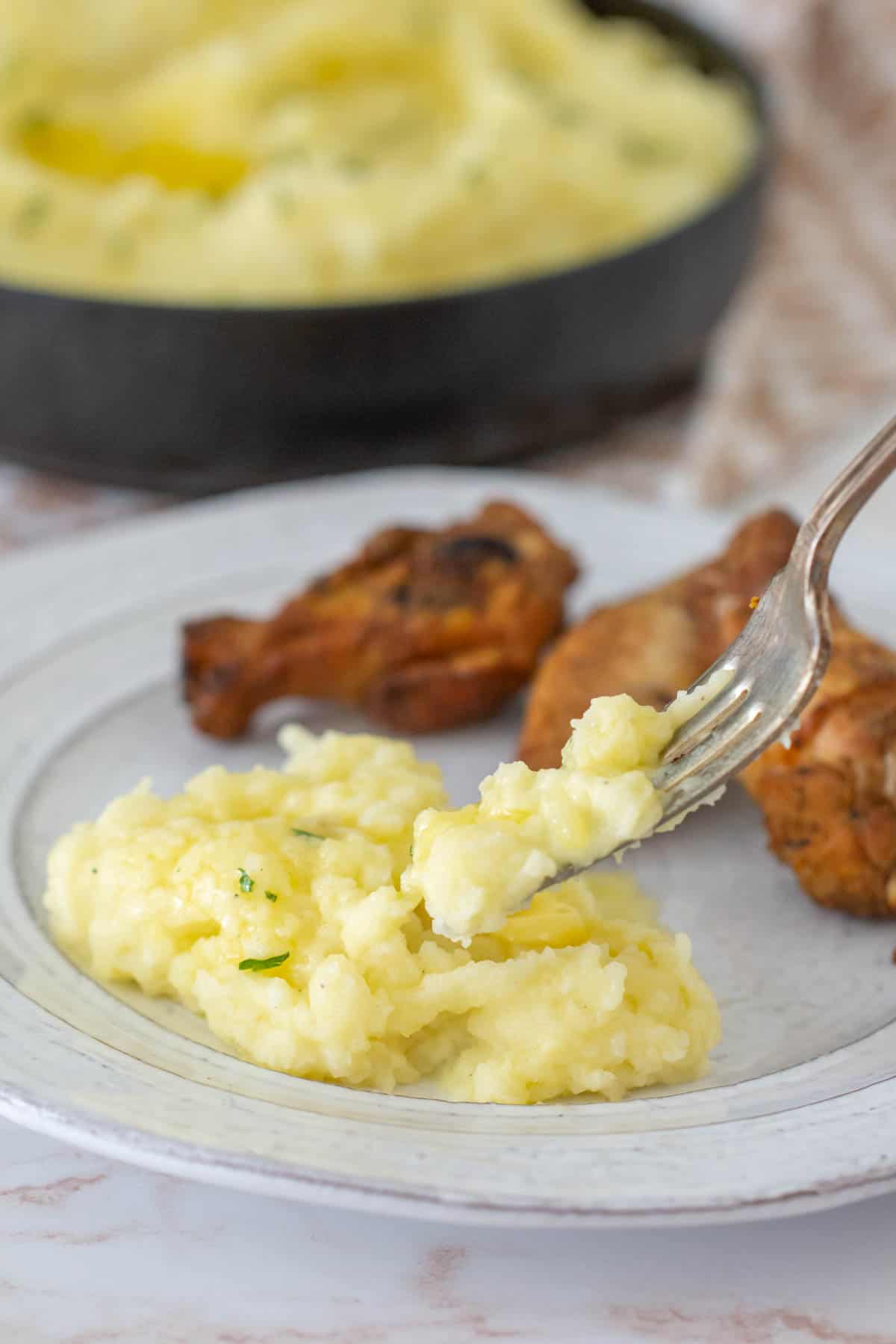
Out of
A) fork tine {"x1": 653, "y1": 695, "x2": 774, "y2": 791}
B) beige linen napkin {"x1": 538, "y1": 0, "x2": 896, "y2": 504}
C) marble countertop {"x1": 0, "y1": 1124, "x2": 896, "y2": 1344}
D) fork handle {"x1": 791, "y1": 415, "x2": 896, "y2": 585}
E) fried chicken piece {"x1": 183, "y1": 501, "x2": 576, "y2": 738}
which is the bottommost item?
beige linen napkin {"x1": 538, "y1": 0, "x2": 896, "y2": 504}

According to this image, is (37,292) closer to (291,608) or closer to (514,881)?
(291,608)

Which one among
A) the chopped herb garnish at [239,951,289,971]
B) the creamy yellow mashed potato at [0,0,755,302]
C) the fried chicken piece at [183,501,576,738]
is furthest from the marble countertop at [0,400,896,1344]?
the creamy yellow mashed potato at [0,0,755,302]

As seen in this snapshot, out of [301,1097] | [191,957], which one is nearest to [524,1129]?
[301,1097]

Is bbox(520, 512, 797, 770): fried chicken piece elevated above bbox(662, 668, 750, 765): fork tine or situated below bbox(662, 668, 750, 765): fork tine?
below

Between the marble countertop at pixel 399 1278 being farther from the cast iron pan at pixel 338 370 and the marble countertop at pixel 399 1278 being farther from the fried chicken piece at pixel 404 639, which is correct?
the cast iron pan at pixel 338 370

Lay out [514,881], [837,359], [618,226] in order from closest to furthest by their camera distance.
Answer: [514,881], [618,226], [837,359]

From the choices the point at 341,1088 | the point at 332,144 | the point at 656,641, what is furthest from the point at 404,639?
the point at 332,144

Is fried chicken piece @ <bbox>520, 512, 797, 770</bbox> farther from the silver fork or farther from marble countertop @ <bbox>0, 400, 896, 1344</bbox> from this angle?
marble countertop @ <bbox>0, 400, 896, 1344</bbox>

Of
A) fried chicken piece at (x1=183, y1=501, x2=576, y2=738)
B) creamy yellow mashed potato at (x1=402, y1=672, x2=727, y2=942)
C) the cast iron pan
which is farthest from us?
the cast iron pan
